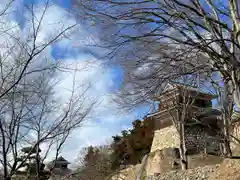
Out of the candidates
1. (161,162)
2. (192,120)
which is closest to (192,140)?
(161,162)

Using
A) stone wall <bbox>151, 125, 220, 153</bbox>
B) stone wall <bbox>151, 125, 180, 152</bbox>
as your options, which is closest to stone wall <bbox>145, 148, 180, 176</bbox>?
stone wall <bbox>151, 125, 180, 152</bbox>

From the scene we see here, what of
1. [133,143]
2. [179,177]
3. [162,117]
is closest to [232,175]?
[179,177]

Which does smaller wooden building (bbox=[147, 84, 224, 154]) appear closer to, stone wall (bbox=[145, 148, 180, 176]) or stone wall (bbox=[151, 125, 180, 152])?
stone wall (bbox=[151, 125, 180, 152])

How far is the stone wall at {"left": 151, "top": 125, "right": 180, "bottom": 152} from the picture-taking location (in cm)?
2912

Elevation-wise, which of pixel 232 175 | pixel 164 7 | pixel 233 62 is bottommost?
pixel 232 175

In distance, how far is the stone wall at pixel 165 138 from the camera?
29.1 m

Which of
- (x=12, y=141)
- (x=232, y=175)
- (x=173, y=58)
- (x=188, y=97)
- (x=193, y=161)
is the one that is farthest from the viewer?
(x=193, y=161)

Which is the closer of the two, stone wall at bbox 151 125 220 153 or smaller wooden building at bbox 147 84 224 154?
smaller wooden building at bbox 147 84 224 154

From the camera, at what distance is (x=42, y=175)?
10062 millimetres

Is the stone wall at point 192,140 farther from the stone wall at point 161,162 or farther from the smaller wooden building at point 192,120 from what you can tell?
the stone wall at point 161,162

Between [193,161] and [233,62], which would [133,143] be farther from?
[233,62]

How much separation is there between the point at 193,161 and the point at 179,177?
4905 millimetres

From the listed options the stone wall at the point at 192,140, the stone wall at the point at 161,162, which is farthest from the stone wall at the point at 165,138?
the stone wall at the point at 161,162

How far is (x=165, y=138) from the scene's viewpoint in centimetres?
3014
